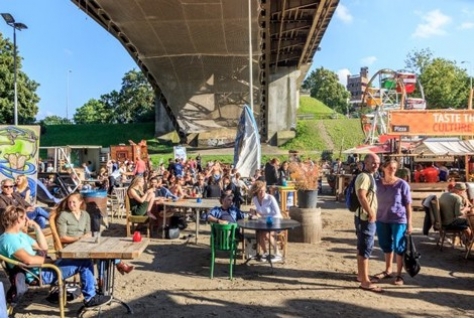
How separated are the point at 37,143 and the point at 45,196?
1454 millimetres

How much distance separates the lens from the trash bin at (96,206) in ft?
28.9

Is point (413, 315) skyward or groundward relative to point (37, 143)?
groundward

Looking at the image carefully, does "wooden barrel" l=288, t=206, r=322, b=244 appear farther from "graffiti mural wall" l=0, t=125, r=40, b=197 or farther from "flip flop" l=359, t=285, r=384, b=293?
"graffiti mural wall" l=0, t=125, r=40, b=197

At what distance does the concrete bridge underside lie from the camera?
30.3m

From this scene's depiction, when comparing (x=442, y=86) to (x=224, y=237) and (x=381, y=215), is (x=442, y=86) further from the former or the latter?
(x=224, y=237)

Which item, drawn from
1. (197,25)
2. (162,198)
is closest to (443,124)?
(162,198)

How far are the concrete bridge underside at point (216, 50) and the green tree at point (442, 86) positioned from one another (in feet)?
75.0

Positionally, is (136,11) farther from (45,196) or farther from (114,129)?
(114,129)

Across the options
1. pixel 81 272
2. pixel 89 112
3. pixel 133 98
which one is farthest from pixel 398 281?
pixel 89 112

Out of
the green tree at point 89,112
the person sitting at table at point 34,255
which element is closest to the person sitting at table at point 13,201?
the person sitting at table at point 34,255

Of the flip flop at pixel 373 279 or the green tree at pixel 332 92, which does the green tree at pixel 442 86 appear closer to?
the green tree at pixel 332 92

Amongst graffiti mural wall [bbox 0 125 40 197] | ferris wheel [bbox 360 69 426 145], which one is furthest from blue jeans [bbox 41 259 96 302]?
ferris wheel [bbox 360 69 426 145]

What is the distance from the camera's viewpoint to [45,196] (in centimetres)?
1116

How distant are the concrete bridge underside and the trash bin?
46.5 ft
